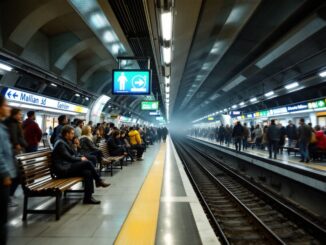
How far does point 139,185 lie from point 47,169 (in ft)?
7.68

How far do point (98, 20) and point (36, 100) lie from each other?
488cm

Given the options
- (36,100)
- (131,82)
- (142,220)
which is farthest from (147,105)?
(142,220)

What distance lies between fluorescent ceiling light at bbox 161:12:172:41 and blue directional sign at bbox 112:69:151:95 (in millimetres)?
2191

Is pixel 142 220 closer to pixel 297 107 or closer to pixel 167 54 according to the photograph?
pixel 167 54

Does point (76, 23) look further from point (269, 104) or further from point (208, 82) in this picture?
point (269, 104)

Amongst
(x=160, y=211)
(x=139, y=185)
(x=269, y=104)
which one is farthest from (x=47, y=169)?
(x=269, y=104)

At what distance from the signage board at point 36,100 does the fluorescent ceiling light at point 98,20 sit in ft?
11.8

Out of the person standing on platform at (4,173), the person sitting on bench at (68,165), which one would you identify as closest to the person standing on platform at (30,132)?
the person sitting on bench at (68,165)

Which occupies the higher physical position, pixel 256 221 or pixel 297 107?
pixel 297 107

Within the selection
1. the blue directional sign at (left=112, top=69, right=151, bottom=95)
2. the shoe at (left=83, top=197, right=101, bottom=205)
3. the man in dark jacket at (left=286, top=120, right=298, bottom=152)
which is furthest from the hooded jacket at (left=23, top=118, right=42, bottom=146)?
the man in dark jacket at (left=286, top=120, right=298, bottom=152)

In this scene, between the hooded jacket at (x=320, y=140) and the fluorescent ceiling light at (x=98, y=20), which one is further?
the hooded jacket at (x=320, y=140)

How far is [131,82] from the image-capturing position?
32.0 ft

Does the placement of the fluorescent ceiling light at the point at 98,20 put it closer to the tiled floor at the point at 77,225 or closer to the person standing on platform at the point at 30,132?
the person standing on platform at the point at 30,132

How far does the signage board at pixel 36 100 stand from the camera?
8.66 metres
